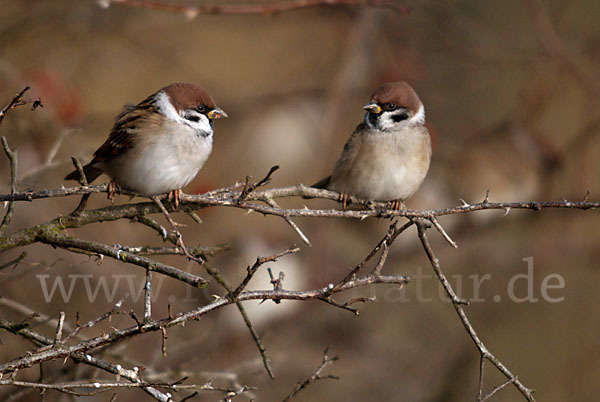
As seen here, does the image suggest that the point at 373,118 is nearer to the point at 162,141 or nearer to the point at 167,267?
the point at 162,141

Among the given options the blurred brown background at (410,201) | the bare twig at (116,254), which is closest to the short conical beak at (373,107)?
the blurred brown background at (410,201)

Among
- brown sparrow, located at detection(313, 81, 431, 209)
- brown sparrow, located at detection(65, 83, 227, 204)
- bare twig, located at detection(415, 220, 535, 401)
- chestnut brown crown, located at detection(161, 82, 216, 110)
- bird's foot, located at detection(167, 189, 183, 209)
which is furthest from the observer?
brown sparrow, located at detection(313, 81, 431, 209)

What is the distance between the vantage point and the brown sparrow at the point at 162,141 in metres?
3.17

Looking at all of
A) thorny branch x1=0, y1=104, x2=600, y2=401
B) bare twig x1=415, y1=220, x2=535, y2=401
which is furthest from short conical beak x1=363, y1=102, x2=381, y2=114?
bare twig x1=415, y1=220, x2=535, y2=401

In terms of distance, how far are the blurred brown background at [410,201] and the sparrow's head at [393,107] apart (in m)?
1.14

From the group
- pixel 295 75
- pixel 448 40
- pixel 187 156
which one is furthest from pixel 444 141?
pixel 187 156

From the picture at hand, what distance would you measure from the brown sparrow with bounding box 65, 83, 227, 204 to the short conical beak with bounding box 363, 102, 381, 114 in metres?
0.83

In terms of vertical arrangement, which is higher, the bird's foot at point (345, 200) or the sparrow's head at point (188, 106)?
the sparrow's head at point (188, 106)

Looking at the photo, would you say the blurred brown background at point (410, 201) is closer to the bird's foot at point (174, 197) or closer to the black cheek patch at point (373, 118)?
the black cheek patch at point (373, 118)

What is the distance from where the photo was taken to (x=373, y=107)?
12.3ft

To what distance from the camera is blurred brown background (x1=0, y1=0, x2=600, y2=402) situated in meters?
Answer: 5.01

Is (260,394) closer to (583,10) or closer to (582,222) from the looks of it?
(582,222)

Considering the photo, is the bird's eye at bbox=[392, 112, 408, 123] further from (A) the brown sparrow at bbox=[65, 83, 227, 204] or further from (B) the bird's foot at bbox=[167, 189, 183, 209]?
(B) the bird's foot at bbox=[167, 189, 183, 209]

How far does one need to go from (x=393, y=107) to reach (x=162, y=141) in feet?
4.20
